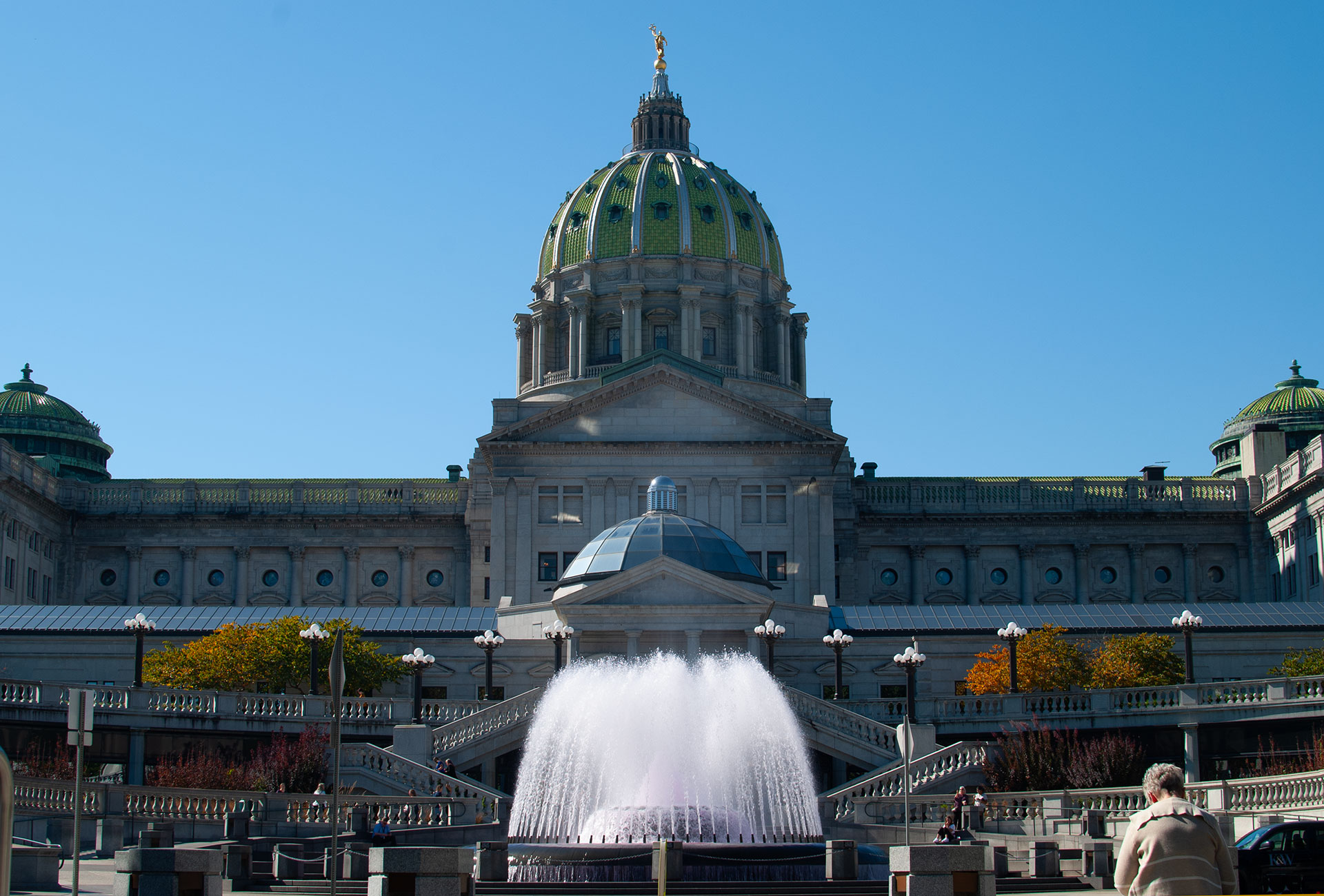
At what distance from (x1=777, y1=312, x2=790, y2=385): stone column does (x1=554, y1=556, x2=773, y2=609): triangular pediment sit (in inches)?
2143

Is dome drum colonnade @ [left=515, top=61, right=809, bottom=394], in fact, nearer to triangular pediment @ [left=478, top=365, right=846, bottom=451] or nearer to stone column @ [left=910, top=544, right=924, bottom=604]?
stone column @ [left=910, top=544, right=924, bottom=604]

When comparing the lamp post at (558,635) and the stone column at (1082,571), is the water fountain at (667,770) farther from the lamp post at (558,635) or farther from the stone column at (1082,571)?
the stone column at (1082,571)

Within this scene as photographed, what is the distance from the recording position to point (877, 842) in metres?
43.2

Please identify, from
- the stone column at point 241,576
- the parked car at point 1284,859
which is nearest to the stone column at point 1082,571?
the stone column at point 241,576

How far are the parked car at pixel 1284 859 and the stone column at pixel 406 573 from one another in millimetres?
85601

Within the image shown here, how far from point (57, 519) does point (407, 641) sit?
41.5 metres

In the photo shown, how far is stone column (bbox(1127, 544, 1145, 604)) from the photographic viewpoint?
107 metres

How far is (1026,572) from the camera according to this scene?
108 meters

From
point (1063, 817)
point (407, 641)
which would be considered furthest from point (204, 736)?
point (1063, 817)

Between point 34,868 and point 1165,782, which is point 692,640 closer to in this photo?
point 34,868

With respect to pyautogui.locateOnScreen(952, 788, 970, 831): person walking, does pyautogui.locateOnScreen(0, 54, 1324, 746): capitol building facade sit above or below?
above

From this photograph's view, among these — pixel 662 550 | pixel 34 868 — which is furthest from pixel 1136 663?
pixel 34 868

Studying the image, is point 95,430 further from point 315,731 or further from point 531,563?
point 315,731

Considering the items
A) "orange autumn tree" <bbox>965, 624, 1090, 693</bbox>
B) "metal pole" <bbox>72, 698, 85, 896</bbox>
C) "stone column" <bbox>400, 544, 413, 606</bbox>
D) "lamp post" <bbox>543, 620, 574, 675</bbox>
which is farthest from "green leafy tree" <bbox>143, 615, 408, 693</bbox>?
"stone column" <bbox>400, 544, 413, 606</bbox>
